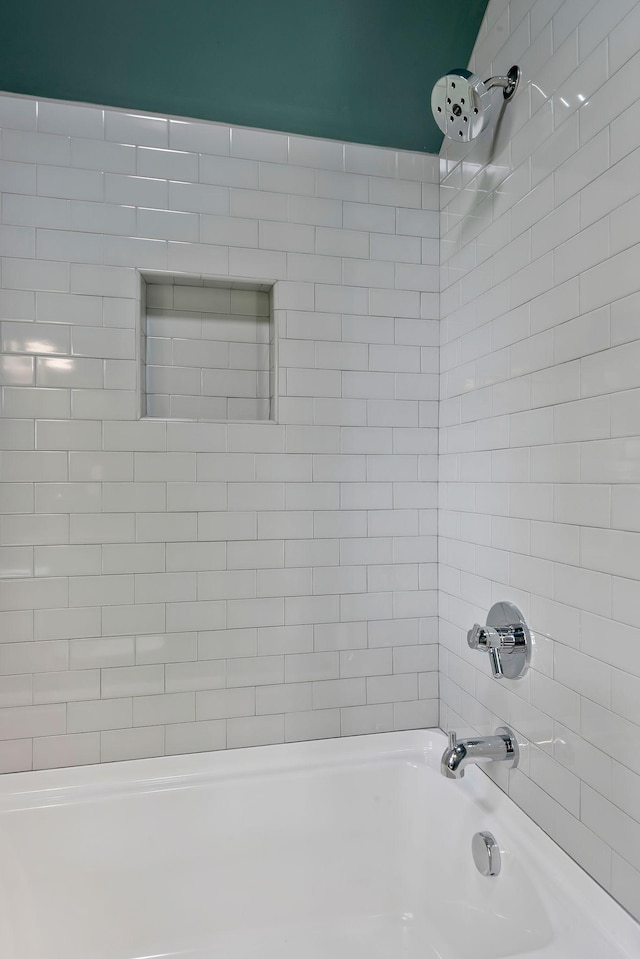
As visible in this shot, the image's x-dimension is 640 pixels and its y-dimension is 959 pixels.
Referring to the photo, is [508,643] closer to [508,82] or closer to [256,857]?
[256,857]

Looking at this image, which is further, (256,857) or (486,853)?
(256,857)

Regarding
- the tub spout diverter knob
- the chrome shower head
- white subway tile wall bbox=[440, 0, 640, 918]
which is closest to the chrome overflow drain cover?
white subway tile wall bbox=[440, 0, 640, 918]

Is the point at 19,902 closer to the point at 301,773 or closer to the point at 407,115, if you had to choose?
the point at 301,773

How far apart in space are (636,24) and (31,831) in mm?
2257

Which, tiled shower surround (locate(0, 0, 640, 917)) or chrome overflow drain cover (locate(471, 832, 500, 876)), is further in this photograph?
chrome overflow drain cover (locate(471, 832, 500, 876))

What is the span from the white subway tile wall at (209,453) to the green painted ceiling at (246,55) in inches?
2.6

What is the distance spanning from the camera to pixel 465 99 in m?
1.43

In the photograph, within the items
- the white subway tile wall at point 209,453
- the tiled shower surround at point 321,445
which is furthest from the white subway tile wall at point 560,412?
the white subway tile wall at point 209,453

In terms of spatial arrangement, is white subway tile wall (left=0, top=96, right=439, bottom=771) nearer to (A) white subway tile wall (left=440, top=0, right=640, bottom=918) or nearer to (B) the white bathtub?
(B) the white bathtub

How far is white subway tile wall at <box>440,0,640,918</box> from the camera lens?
3.59 feet

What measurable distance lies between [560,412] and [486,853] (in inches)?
42.4

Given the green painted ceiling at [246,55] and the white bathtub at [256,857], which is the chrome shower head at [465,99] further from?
the white bathtub at [256,857]

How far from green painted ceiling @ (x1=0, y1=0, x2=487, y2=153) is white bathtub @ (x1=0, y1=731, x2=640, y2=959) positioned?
1.92 metres

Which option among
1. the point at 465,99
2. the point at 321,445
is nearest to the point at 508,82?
the point at 465,99
